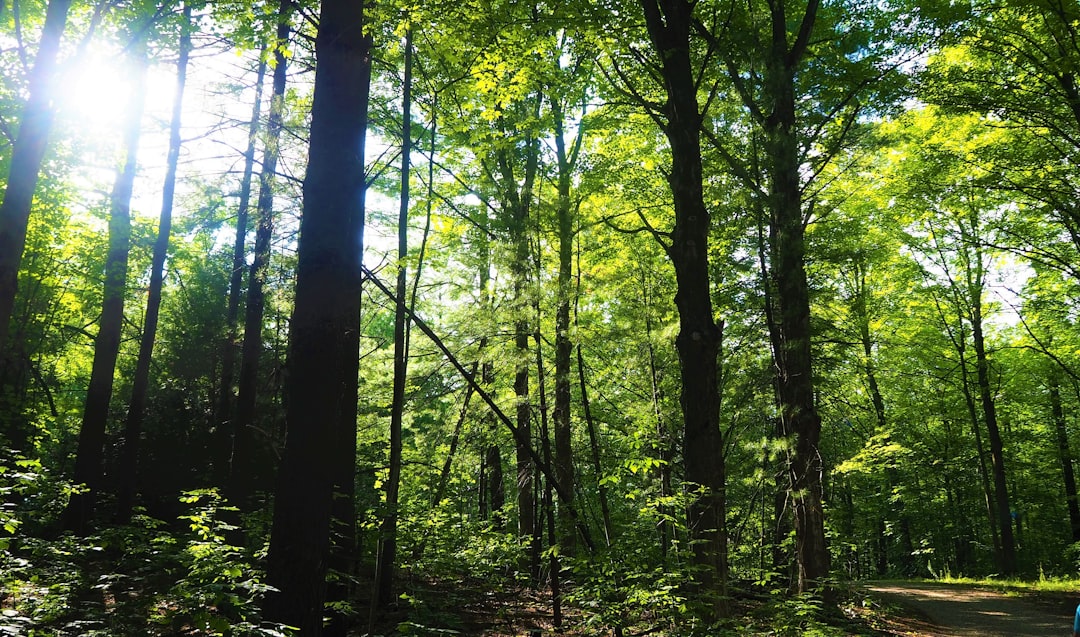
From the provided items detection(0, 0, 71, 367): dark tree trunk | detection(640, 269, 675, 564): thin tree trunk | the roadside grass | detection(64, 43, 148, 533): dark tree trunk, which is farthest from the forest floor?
detection(64, 43, 148, 533): dark tree trunk

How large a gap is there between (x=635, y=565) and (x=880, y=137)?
7851 mm

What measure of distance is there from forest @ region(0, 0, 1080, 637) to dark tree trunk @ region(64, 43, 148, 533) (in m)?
0.07

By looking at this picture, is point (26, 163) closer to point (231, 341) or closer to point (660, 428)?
point (231, 341)

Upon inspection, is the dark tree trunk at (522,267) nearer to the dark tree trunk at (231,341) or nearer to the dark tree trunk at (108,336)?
the dark tree trunk at (231,341)

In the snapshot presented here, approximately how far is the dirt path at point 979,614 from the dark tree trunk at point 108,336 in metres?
13.1

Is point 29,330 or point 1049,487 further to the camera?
point 1049,487

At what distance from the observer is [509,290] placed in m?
9.02

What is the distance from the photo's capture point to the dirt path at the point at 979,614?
29.8 feet

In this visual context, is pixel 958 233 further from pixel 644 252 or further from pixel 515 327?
pixel 515 327

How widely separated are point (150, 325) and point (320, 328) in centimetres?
1040

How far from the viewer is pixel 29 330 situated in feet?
60.7

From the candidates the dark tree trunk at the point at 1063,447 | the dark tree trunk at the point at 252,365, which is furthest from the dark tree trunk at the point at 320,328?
the dark tree trunk at the point at 1063,447

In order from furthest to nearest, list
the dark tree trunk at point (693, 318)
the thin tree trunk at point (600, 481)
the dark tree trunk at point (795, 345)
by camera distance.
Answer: the dark tree trunk at point (795, 345) < the thin tree trunk at point (600, 481) < the dark tree trunk at point (693, 318)

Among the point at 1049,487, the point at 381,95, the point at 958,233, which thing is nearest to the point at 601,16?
the point at 381,95
